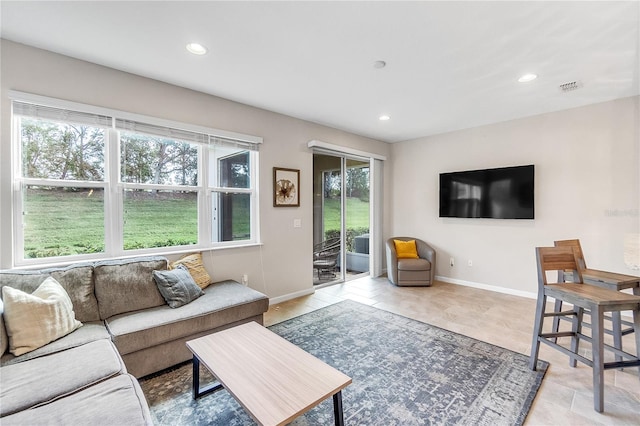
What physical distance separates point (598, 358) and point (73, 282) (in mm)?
3789

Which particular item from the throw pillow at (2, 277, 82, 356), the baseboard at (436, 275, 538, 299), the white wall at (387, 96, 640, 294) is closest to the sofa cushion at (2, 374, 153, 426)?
the throw pillow at (2, 277, 82, 356)

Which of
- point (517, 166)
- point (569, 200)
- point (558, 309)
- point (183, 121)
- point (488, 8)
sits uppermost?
point (488, 8)

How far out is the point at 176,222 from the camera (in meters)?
3.10

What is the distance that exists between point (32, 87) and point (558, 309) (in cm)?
487

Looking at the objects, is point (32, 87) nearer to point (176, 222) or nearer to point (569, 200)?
point (176, 222)

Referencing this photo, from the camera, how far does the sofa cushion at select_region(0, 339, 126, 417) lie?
4.24 ft

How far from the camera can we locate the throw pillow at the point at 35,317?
66.9 inches

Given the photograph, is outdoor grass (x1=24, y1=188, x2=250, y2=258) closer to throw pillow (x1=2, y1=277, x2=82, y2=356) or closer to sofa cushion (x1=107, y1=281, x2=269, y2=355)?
throw pillow (x1=2, y1=277, x2=82, y2=356)

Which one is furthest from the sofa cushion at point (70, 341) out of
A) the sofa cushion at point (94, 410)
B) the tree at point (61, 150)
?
the tree at point (61, 150)

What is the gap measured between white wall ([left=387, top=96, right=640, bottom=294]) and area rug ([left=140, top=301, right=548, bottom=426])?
1.92 meters

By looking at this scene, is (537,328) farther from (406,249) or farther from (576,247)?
(406,249)

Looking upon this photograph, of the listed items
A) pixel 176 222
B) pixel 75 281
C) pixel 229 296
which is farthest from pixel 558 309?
pixel 75 281

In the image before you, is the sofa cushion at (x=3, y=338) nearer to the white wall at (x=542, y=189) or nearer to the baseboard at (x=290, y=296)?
the baseboard at (x=290, y=296)

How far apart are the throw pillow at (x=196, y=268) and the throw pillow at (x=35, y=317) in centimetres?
98
